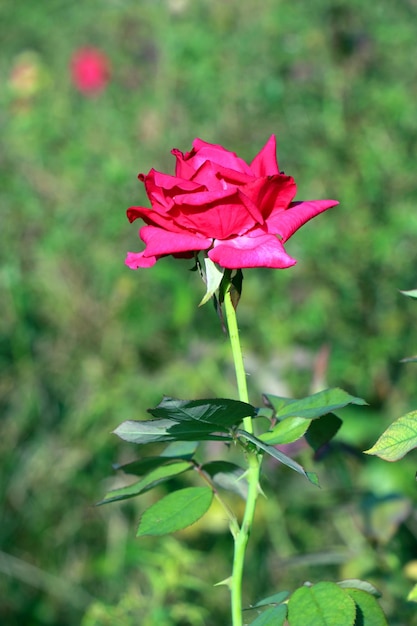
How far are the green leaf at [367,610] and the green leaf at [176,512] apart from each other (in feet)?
0.44

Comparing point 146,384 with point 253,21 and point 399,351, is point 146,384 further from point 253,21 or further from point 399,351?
point 253,21

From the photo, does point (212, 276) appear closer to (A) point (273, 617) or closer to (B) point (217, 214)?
(B) point (217, 214)

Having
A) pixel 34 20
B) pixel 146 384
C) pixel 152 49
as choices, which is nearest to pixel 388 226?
pixel 146 384

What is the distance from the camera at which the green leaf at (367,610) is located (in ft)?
2.10

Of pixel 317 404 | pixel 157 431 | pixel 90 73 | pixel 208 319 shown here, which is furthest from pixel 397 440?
pixel 90 73

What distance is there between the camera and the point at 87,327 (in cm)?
243

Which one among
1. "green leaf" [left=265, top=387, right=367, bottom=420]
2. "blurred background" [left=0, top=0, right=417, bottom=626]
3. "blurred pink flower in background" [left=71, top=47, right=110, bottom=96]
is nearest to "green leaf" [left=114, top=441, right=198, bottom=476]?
"green leaf" [left=265, top=387, right=367, bottom=420]

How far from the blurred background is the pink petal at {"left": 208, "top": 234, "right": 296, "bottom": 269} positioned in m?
0.49

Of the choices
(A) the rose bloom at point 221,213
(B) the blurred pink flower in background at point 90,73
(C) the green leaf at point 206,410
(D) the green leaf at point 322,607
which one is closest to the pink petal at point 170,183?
(A) the rose bloom at point 221,213

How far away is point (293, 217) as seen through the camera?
0.67 m

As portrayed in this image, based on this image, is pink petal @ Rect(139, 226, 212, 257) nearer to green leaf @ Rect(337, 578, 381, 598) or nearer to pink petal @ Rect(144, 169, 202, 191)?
pink petal @ Rect(144, 169, 202, 191)

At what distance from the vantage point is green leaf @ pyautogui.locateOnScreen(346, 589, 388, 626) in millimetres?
641

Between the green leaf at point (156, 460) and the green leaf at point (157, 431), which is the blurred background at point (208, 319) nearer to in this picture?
the green leaf at point (156, 460)

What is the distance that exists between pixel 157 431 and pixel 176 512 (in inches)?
4.2
